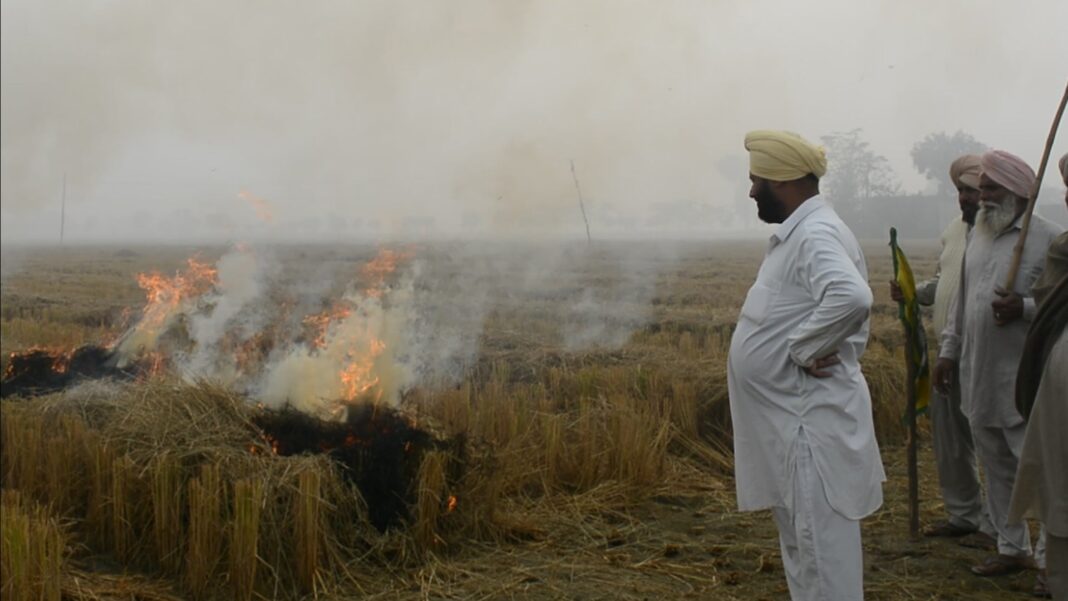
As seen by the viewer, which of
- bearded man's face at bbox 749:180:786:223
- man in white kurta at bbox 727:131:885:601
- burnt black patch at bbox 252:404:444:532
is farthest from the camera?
burnt black patch at bbox 252:404:444:532

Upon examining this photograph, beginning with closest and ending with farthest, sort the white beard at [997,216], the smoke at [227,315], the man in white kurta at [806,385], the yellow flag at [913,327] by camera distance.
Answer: the man in white kurta at [806,385], the white beard at [997,216], the yellow flag at [913,327], the smoke at [227,315]

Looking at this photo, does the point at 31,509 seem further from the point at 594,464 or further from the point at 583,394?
the point at 583,394

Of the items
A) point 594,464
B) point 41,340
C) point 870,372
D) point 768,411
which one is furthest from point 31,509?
point 41,340

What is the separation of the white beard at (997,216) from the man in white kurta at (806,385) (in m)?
1.48

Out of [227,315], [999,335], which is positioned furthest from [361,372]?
[999,335]

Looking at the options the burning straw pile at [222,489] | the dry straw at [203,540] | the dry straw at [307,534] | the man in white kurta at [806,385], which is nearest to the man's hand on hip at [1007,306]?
the man in white kurta at [806,385]

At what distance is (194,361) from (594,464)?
371 centimetres

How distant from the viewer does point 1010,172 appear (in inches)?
175

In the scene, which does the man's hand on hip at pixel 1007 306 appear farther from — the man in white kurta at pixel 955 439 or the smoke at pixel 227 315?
the smoke at pixel 227 315

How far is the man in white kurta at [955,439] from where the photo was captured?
4926mm

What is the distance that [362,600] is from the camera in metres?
4.08

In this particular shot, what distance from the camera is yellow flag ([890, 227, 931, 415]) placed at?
4.80 metres

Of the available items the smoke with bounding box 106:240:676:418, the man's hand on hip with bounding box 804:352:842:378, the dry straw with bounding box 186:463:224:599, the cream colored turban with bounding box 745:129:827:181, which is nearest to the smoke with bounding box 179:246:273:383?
the smoke with bounding box 106:240:676:418

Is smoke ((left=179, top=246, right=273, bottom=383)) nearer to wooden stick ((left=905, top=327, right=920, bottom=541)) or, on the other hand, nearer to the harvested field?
the harvested field
